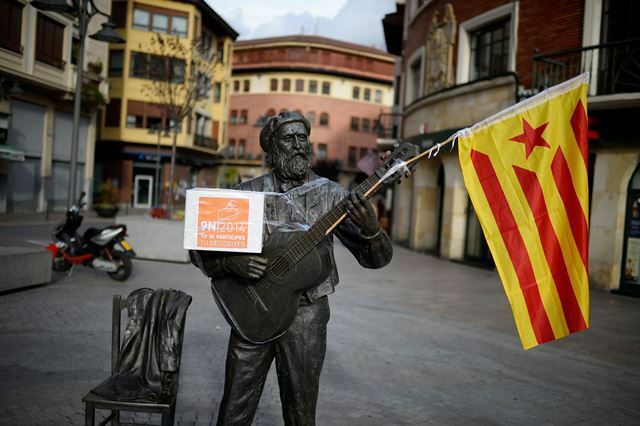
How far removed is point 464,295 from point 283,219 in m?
8.70

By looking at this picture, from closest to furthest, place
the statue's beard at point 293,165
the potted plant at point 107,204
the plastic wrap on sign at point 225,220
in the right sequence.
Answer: the plastic wrap on sign at point 225,220, the statue's beard at point 293,165, the potted plant at point 107,204

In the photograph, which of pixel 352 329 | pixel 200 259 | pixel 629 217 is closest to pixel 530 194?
pixel 200 259

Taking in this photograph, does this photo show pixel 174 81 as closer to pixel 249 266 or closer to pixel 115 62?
pixel 115 62

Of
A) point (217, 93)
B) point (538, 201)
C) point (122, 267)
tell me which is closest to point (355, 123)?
point (217, 93)

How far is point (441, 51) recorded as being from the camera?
18.0 m

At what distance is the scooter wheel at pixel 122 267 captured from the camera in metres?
9.85

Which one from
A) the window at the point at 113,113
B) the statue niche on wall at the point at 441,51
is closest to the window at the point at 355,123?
the window at the point at 113,113

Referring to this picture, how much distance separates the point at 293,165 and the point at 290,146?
0.10 meters

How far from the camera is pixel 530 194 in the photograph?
3.42m

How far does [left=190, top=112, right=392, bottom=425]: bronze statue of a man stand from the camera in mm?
2889

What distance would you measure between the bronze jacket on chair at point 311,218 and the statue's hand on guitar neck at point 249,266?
0.13 m

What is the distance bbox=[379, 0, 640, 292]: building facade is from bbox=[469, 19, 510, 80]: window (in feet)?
0.10

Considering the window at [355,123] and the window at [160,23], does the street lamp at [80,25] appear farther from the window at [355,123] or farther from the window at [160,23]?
the window at [355,123]

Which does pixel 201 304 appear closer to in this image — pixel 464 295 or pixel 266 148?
pixel 464 295
